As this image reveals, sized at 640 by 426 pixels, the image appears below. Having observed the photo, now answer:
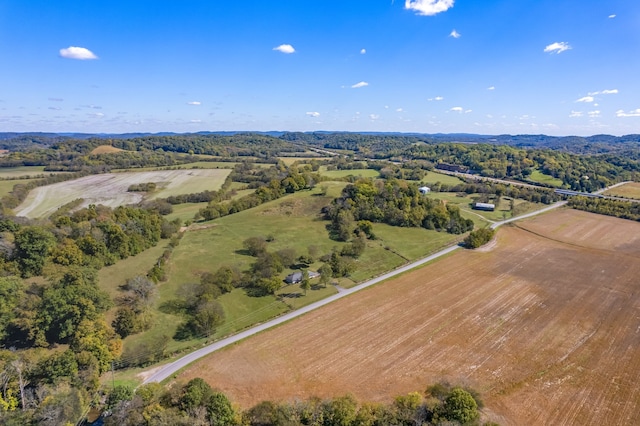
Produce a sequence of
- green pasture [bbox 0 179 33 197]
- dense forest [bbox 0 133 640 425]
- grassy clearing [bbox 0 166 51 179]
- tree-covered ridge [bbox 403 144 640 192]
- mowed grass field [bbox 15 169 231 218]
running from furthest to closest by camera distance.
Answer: tree-covered ridge [bbox 403 144 640 192], grassy clearing [bbox 0 166 51 179], green pasture [bbox 0 179 33 197], mowed grass field [bbox 15 169 231 218], dense forest [bbox 0 133 640 425]

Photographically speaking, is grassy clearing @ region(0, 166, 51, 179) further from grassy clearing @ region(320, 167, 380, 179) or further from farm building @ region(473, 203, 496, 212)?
farm building @ region(473, 203, 496, 212)

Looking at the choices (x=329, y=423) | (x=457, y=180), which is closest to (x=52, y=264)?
(x=329, y=423)

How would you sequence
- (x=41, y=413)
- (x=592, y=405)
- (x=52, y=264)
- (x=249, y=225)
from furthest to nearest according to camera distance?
(x=249, y=225) → (x=52, y=264) → (x=592, y=405) → (x=41, y=413)

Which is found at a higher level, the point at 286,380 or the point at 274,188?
the point at 274,188

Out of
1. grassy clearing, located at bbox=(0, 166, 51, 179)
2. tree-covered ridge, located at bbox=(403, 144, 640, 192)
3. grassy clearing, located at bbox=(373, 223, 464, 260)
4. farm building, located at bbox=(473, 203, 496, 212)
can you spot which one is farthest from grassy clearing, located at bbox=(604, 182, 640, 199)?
grassy clearing, located at bbox=(0, 166, 51, 179)

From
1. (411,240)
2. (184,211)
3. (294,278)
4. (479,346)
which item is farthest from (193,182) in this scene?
(479,346)

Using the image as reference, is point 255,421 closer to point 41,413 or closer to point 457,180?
point 41,413
